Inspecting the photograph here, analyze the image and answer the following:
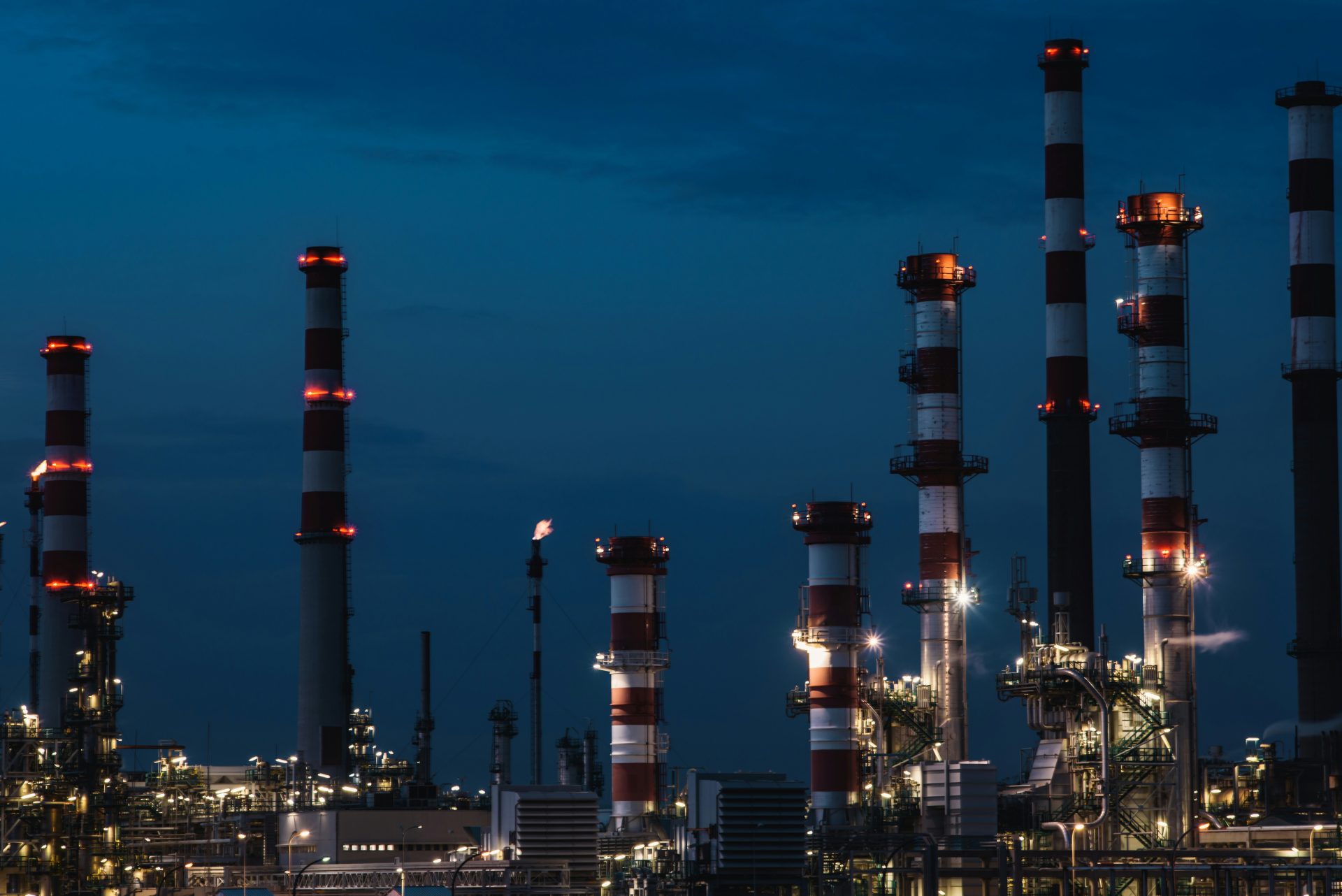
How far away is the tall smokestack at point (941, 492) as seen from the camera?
2835 inches

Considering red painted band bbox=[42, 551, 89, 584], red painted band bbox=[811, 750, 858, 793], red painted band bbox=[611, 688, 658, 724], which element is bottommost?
red painted band bbox=[811, 750, 858, 793]

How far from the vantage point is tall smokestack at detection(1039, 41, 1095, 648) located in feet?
247

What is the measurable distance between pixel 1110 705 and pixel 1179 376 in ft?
34.3

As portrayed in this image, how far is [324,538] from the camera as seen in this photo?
84.6 m

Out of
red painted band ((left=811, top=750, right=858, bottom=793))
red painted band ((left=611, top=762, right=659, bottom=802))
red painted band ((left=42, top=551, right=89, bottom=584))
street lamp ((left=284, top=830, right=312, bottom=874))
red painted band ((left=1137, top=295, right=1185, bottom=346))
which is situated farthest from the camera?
red painted band ((left=42, top=551, right=89, bottom=584))

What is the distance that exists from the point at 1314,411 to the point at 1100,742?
15.8m

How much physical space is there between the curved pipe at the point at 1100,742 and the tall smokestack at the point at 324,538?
28.2 metres

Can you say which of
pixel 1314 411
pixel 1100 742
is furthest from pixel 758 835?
pixel 1314 411

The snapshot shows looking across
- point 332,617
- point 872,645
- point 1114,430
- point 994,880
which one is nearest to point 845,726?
point 872,645

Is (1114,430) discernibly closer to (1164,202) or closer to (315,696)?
(1164,202)

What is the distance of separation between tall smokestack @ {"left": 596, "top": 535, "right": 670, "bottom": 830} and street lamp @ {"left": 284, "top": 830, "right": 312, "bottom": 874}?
32.7 ft

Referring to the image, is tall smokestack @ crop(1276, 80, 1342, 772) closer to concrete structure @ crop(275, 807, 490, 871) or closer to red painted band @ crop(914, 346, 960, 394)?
red painted band @ crop(914, 346, 960, 394)

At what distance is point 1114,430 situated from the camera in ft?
236

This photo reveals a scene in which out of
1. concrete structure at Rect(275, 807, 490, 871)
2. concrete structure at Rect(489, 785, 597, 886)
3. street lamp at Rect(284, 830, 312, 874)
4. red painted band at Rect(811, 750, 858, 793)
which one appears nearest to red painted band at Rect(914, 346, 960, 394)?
red painted band at Rect(811, 750, 858, 793)
